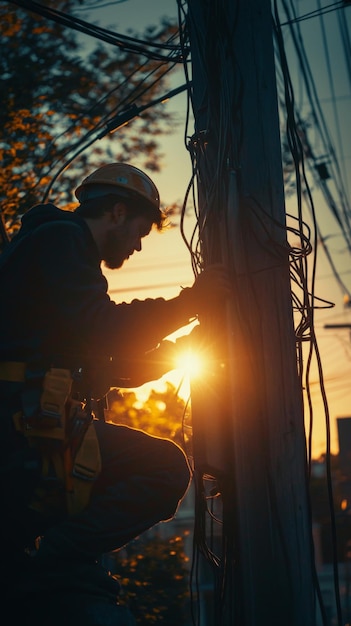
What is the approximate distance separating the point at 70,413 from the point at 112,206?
3.75ft

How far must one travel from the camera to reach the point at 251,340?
4.53 m

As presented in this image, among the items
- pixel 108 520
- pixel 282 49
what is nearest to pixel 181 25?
pixel 282 49

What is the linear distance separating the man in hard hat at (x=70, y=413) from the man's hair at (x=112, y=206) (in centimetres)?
14

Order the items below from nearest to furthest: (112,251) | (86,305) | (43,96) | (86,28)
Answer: (86,305), (112,251), (86,28), (43,96)

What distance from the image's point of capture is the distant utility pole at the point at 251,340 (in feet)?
14.2

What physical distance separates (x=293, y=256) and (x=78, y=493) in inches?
61.0

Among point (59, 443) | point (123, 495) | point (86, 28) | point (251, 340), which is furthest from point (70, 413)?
point (86, 28)

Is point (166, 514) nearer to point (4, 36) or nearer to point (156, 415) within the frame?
point (4, 36)

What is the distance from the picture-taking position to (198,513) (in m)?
4.93

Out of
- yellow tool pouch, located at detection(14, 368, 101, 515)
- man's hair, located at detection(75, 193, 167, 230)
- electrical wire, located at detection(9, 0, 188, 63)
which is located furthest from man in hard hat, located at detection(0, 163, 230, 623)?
electrical wire, located at detection(9, 0, 188, 63)

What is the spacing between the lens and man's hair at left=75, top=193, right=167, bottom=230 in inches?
187

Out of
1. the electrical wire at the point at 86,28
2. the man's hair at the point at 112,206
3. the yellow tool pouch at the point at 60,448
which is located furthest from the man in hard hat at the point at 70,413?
the electrical wire at the point at 86,28

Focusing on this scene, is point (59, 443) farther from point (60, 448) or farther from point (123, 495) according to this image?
point (123, 495)

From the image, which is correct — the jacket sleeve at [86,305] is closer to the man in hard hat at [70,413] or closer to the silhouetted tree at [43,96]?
the man in hard hat at [70,413]
